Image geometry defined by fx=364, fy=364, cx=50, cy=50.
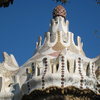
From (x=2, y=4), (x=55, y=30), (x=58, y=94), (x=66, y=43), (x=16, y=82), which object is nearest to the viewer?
(x=2, y=4)

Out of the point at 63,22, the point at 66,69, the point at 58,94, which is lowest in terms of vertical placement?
the point at 58,94

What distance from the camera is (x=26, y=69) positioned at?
1752cm

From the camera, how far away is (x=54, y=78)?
14945mm

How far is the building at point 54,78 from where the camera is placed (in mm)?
14758

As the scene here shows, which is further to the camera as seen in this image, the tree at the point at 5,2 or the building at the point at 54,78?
the building at the point at 54,78

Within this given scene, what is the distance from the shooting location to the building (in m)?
14.8

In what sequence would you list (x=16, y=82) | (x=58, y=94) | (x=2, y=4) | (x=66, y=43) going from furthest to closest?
(x=66, y=43)
(x=16, y=82)
(x=58, y=94)
(x=2, y=4)

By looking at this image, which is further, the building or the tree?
the building

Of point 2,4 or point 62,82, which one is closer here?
point 2,4

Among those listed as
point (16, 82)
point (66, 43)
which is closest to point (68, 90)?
point (16, 82)

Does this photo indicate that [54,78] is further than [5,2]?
Yes

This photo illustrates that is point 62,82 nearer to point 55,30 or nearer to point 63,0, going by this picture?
point 55,30

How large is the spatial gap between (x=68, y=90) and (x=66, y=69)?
1.10 meters

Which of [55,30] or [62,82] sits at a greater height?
[55,30]
